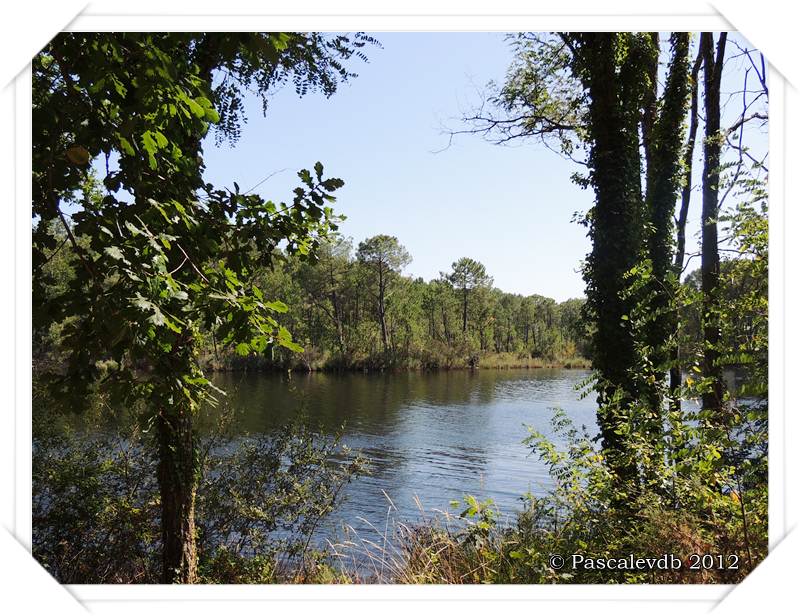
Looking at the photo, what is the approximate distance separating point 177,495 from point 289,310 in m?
1.18

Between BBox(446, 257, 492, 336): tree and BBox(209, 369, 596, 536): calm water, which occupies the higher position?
BBox(446, 257, 492, 336): tree

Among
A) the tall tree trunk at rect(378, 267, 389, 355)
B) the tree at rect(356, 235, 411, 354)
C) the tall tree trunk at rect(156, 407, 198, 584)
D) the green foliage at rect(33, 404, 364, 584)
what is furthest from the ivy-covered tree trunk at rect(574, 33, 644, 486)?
the tree at rect(356, 235, 411, 354)

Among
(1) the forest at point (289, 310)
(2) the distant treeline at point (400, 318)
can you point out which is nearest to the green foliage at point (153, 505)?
(1) the forest at point (289, 310)

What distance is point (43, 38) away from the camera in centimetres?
240

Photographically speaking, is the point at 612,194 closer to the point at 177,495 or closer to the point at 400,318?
the point at 177,495

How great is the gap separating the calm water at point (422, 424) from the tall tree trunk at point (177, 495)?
1233 mm

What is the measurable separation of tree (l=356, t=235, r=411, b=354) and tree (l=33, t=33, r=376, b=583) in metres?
14.3

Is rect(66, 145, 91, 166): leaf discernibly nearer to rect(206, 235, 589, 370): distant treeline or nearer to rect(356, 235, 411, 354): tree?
rect(206, 235, 589, 370): distant treeline

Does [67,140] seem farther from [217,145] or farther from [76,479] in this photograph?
[76,479]

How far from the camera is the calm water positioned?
6711 millimetres

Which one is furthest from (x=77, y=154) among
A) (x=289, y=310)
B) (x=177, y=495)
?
(x=177, y=495)

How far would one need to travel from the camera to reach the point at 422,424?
10500 mm
